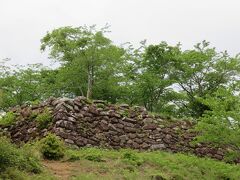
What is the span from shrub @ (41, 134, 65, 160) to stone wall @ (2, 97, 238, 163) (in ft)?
7.67

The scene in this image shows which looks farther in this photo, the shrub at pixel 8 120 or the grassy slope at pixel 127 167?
the shrub at pixel 8 120

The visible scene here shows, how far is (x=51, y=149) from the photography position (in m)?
15.6

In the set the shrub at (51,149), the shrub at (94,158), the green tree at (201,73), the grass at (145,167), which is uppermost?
the green tree at (201,73)

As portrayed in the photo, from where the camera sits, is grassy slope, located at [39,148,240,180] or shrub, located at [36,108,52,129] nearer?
grassy slope, located at [39,148,240,180]

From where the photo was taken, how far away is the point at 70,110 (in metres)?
19.6

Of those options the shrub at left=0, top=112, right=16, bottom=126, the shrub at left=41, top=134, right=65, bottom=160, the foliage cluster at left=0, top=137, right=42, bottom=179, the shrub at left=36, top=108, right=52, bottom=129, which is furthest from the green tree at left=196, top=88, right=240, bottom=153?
the shrub at left=0, top=112, right=16, bottom=126

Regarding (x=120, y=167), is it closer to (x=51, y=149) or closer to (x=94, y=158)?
(x=94, y=158)

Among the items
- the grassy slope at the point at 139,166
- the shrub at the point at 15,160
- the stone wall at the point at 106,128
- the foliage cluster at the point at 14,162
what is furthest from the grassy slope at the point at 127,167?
the stone wall at the point at 106,128

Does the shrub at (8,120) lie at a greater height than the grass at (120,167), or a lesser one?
greater

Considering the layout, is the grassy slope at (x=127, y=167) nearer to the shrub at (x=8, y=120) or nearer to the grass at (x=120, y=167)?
the grass at (x=120, y=167)

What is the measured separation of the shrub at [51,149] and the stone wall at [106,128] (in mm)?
2338

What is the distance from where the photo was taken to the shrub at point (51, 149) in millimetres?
15516

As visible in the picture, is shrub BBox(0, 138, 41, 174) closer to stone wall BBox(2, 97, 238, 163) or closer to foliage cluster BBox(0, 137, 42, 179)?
foliage cluster BBox(0, 137, 42, 179)

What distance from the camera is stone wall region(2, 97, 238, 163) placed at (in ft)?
62.1
